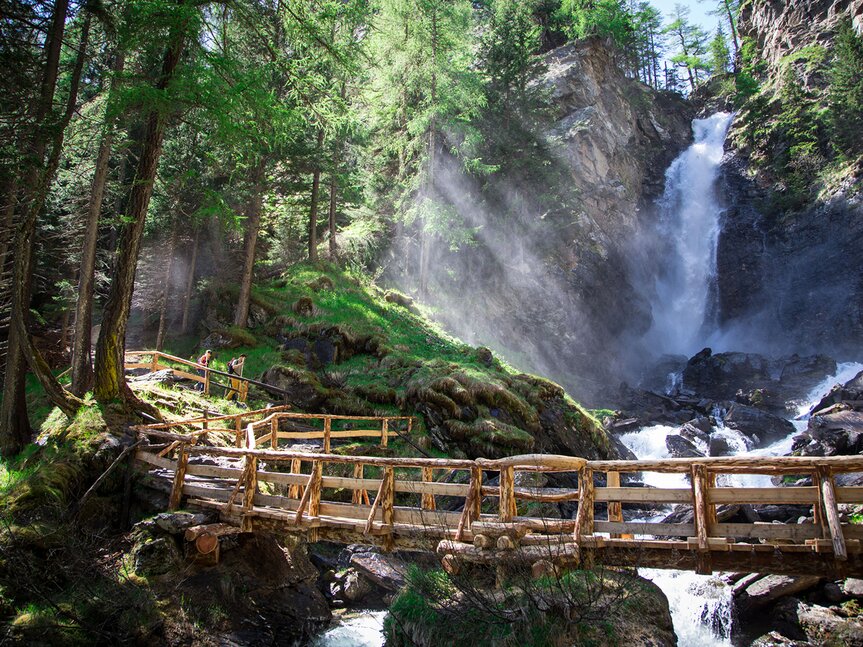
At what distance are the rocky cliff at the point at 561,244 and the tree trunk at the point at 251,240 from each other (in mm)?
10836

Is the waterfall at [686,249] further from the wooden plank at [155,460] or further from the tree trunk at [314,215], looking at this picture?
the wooden plank at [155,460]

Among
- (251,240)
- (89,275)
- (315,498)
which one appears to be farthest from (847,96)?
(89,275)

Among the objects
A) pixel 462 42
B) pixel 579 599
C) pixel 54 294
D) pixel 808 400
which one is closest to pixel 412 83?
pixel 462 42

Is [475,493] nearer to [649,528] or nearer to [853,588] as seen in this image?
[649,528]

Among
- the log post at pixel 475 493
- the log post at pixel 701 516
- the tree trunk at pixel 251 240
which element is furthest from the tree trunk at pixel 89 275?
the log post at pixel 701 516

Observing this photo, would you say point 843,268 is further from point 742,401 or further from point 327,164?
point 327,164

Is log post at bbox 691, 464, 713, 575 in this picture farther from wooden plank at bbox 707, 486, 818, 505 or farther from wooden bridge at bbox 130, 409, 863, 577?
wooden plank at bbox 707, 486, 818, 505

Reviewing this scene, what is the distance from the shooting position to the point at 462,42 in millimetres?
28406

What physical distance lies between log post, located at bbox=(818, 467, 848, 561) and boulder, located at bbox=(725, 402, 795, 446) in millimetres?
19272

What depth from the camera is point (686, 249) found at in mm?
40938

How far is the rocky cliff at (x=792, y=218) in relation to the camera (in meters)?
32.2

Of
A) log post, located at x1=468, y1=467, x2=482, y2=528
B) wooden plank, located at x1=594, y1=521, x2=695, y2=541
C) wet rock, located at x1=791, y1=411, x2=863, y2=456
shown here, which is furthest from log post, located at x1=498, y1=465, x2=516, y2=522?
wet rock, located at x1=791, y1=411, x2=863, y2=456

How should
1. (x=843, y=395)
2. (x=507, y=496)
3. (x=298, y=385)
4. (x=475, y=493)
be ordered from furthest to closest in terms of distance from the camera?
(x=843, y=395)
(x=298, y=385)
(x=475, y=493)
(x=507, y=496)

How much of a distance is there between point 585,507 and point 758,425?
67.6 ft
